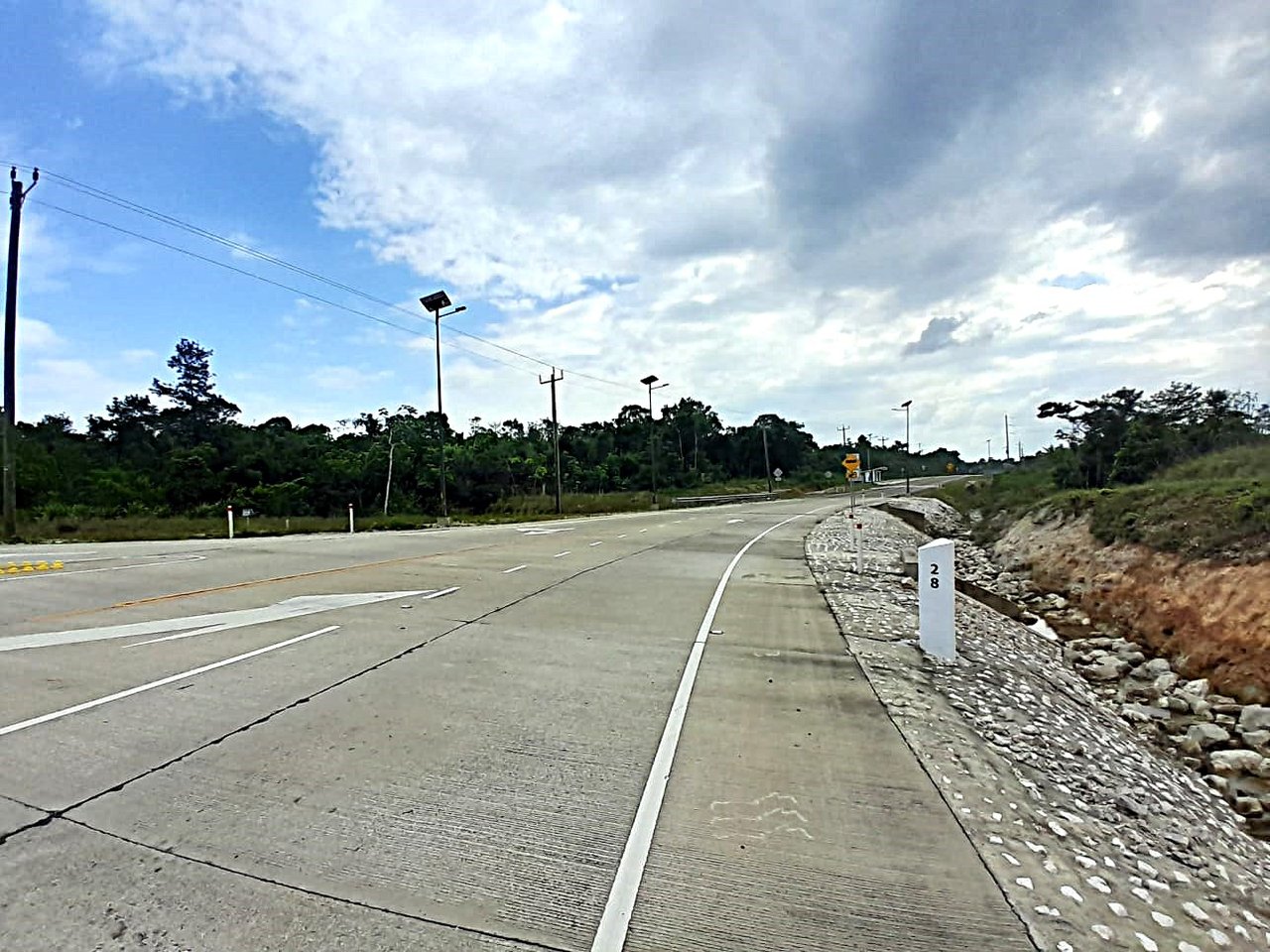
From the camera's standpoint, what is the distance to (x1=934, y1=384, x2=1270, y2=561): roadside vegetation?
1554 cm

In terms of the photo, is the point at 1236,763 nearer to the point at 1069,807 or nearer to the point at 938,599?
the point at 938,599

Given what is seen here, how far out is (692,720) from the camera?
5.86 metres

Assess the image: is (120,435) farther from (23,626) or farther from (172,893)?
(172,893)

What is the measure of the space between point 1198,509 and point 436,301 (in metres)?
34.3

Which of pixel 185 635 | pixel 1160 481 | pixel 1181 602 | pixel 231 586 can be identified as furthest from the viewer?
pixel 1160 481

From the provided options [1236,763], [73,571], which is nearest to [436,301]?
[73,571]

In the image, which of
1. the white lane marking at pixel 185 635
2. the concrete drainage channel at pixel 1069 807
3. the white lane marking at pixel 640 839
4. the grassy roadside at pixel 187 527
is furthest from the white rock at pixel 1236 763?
the grassy roadside at pixel 187 527

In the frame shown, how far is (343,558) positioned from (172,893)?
14.5 metres

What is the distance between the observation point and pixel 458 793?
4383mm

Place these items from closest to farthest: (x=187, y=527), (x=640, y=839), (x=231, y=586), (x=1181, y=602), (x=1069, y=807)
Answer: (x=640, y=839) < (x=1069, y=807) < (x=231, y=586) < (x=1181, y=602) < (x=187, y=527)

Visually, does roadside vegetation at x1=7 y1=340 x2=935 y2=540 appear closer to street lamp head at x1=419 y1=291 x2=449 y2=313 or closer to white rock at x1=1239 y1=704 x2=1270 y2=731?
street lamp head at x1=419 y1=291 x2=449 y2=313

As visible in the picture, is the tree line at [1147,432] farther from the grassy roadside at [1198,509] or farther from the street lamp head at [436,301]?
the street lamp head at [436,301]

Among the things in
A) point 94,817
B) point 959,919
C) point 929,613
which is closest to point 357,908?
point 94,817

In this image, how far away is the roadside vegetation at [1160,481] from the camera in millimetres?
Result: 15539
